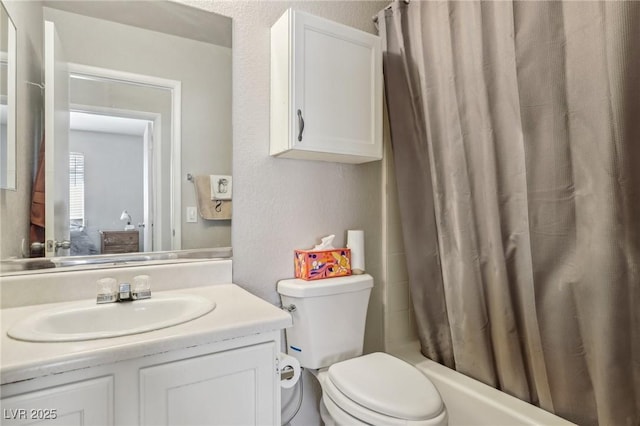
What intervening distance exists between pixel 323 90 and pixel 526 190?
2.67ft

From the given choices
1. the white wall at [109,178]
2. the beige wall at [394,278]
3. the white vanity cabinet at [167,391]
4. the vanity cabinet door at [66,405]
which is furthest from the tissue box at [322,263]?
the vanity cabinet door at [66,405]

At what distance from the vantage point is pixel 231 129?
1.37 meters

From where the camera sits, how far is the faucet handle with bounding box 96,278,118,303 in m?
1.04

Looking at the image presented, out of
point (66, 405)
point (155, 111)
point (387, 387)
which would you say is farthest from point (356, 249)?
point (66, 405)

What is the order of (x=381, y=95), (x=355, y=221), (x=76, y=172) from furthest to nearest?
(x=355, y=221)
(x=381, y=95)
(x=76, y=172)

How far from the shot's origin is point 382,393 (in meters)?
1.09

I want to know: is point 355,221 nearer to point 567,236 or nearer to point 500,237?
point 500,237

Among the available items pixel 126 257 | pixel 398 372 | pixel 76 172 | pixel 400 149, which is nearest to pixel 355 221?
pixel 400 149

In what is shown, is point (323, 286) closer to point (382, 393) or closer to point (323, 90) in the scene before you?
point (382, 393)

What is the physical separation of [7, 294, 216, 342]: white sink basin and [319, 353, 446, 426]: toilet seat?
522 millimetres

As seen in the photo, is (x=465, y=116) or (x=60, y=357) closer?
(x=60, y=357)

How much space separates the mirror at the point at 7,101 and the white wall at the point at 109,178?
0.49ft

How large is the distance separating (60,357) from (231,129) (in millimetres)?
930

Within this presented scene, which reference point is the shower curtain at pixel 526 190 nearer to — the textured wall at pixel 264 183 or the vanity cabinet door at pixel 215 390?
the textured wall at pixel 264 183
